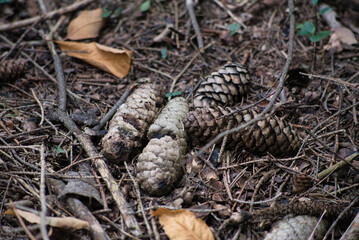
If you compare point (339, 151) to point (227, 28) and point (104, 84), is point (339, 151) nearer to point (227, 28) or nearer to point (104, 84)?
point (227, 28)

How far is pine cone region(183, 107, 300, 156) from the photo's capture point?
213cm

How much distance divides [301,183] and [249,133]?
490 mm

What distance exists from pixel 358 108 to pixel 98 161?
2.17m

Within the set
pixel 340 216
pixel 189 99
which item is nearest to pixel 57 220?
pixel 189 99

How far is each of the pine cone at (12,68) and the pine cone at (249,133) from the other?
176 centimetres

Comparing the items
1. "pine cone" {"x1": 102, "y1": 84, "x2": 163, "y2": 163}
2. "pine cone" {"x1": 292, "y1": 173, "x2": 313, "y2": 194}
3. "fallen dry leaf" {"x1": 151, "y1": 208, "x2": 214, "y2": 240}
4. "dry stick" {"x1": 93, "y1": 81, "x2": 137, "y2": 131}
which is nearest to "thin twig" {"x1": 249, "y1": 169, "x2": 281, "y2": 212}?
"pine cone" {"x1": 292, "y1": 173, "x2": 313, "y2": 194}

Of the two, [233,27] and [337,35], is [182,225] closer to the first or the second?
[233,27]

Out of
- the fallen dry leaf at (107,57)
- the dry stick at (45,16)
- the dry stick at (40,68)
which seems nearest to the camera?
the dry stick at (40,68)

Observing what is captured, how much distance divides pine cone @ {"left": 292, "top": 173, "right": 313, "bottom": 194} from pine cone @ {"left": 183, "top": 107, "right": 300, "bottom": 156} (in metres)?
0.29

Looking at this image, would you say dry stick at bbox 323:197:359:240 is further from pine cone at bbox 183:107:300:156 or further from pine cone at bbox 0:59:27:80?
pine cone at bbox 0:59:27:80

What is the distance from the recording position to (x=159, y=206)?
5.84 ft

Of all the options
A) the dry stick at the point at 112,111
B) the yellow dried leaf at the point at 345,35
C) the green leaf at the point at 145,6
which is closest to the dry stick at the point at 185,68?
the dry stick at the point at 112,111

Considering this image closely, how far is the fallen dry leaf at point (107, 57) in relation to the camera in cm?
276

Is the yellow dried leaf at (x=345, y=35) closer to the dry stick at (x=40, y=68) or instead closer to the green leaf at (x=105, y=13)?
the green leaf at (x=105, y=13)
